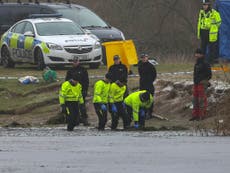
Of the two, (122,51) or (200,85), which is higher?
(122,51)

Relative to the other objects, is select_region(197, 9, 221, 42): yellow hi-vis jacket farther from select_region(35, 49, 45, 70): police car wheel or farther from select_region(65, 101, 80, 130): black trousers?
select_region(65, 101, 80, 130): black trousers

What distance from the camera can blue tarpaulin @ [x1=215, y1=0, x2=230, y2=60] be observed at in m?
28.2

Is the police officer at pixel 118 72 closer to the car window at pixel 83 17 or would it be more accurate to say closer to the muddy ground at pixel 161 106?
the muddy ground at pixel 161 106

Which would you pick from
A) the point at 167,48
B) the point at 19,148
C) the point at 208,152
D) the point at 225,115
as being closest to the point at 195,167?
the point at 208,152

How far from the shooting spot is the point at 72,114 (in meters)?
20.9

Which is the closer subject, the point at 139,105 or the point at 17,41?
the point at 139,105

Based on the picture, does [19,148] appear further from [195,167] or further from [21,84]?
[21,84]

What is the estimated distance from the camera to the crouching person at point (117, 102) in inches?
835

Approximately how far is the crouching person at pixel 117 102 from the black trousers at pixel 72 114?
2.51ft

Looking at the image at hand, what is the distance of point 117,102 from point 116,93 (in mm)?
197

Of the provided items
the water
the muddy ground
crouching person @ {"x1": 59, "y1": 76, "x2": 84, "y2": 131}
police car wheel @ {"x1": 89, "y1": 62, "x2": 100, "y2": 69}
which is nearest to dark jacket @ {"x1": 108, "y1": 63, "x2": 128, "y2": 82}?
crouching person @ {"x1": 59, "y1": 76, "x2": 84, "y2": 131}

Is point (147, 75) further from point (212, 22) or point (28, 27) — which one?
point (28, 27)

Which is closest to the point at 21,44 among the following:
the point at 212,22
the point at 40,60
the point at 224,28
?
the point at 40,60

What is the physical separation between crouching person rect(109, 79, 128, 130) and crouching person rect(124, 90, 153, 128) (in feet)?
0.83
